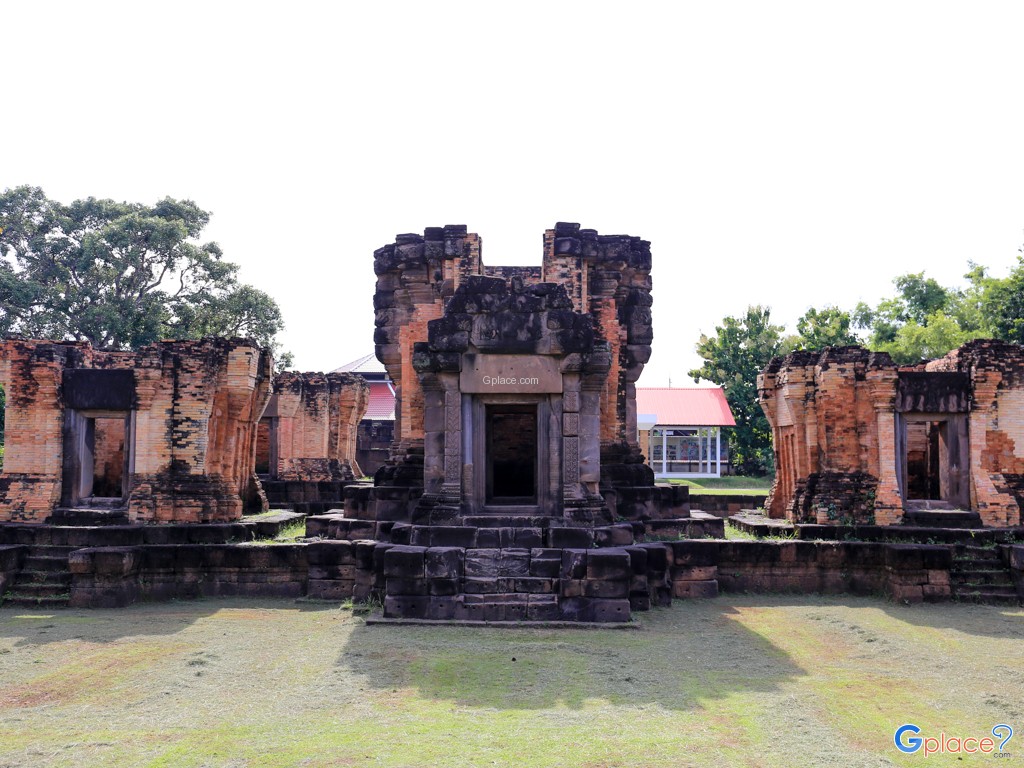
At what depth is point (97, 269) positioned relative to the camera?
27891 millimetres

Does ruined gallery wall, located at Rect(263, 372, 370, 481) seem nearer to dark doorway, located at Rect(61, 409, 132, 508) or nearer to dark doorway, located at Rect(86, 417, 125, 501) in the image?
dark doorway, located at Rect(86, 417, 125, 501)

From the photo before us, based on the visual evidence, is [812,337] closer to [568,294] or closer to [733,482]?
[733,482]

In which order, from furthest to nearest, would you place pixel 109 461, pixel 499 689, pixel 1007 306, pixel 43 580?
pixel 1007 306 < pixel 109 461 < pixel 43 580 < pixel 499 689

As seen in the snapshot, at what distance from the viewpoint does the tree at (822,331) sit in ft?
112

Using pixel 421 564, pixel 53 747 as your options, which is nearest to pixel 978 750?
pixel 421 564

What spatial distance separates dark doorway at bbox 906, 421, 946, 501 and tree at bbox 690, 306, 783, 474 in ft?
58.3

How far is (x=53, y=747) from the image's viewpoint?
5.50 metres

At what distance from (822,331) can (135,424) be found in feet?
95.2

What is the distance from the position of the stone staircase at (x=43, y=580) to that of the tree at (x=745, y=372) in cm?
2775

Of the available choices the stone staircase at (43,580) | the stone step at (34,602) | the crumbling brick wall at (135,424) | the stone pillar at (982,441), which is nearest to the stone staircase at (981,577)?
the stone pillar at (982,441)

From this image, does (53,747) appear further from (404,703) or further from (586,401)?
(586,401)

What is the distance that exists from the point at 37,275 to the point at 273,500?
607 inches

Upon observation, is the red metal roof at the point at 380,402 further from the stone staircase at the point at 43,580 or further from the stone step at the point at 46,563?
the stone step at the point at 46,563

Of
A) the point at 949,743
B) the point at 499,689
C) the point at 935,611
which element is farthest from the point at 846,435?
the point at 499,689
